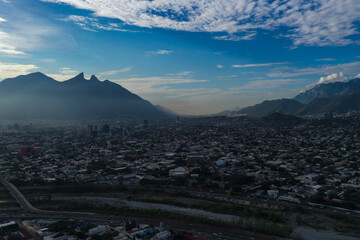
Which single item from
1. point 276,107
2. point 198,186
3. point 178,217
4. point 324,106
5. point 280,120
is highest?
point 276,107

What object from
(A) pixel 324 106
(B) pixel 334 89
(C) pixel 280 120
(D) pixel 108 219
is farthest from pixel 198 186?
(B) pixel 334 89

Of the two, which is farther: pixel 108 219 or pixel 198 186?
pixel 198 186

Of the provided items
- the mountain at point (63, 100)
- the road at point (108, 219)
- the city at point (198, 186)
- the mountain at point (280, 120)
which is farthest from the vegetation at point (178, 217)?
the mountain at point (63, 100)

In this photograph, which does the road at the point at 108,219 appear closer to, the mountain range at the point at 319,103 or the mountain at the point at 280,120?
the mountain at the point at 280,120

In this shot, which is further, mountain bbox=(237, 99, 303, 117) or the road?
mountain bbox=(237, 99, 303, 117)

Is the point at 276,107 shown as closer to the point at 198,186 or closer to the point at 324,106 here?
the point at 324,106

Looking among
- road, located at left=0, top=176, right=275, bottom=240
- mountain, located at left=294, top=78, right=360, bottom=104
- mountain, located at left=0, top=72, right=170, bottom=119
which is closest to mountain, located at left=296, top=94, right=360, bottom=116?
mountain, located at left=294, top=78, right=360, bottom=104

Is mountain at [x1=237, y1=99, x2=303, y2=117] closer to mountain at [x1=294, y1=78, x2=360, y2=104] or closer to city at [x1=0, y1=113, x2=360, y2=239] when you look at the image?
mountain at [x1=294, y1=78, x2=360, y2=104]
